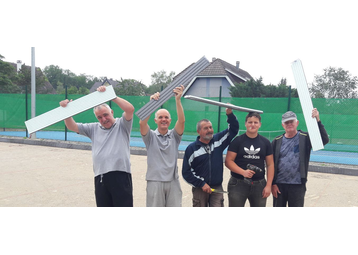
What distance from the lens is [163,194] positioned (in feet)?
10.2

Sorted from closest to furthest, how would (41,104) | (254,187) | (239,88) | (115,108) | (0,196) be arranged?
(254,187), (0,196), (115,108), (41,104), (239,88)

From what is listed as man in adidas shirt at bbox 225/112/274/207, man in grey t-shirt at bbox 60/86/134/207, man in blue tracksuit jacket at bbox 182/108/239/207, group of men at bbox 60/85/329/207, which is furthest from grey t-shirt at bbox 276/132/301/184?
man in grey t-shirt at bbox 60/86/134/207

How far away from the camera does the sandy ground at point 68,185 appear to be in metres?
5.03

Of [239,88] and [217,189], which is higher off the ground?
[239,88]

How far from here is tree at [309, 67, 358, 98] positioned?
86.0 feet

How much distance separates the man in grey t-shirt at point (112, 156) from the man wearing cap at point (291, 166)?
165 centimetres

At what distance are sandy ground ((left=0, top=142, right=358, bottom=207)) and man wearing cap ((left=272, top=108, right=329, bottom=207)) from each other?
1.76m

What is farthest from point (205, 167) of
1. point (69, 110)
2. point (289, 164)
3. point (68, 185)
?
point (68, 185)

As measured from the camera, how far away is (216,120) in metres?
11.6

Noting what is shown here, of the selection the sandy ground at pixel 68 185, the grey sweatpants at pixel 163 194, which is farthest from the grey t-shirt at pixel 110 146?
the sandy ground at pixel 68 185

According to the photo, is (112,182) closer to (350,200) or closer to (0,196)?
(0,196)

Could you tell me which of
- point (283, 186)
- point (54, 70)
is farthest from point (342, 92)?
point (54, 70)

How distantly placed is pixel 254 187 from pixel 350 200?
337cm

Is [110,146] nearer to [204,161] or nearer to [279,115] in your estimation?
[204,161]
